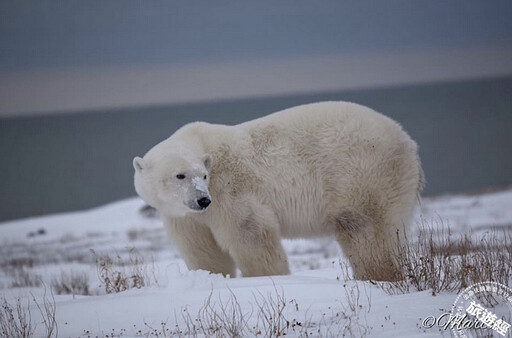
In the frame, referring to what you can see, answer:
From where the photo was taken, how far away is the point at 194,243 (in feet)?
16.6

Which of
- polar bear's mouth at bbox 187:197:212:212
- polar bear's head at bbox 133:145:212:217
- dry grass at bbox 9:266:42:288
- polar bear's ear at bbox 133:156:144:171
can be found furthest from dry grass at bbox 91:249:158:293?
dry grass at bbox 9:266:42:288

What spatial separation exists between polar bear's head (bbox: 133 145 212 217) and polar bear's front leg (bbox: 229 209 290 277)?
477mm

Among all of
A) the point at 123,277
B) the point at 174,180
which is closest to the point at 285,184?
the point at 174,180

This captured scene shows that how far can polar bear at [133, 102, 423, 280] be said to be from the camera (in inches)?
188

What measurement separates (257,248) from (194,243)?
24.8 inches

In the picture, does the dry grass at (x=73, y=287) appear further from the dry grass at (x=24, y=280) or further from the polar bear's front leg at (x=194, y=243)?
the polar bear's front leg at (x=194, y=243)

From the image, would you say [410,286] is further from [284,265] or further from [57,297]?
[57,297]

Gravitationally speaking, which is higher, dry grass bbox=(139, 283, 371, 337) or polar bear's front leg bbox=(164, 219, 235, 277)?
polar bear's front leg bbox=(164, 219, 235, 277)

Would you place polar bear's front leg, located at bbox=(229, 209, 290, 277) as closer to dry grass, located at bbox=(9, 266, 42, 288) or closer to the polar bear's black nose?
the polar bear's black nose

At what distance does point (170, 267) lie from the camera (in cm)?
447

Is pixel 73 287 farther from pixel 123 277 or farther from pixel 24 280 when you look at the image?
pixel 24 280

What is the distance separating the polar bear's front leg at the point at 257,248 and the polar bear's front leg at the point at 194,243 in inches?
14.1

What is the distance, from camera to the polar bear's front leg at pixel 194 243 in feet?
16.5

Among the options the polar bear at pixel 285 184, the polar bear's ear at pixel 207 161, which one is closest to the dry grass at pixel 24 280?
the polar bear at pixel 285 184
